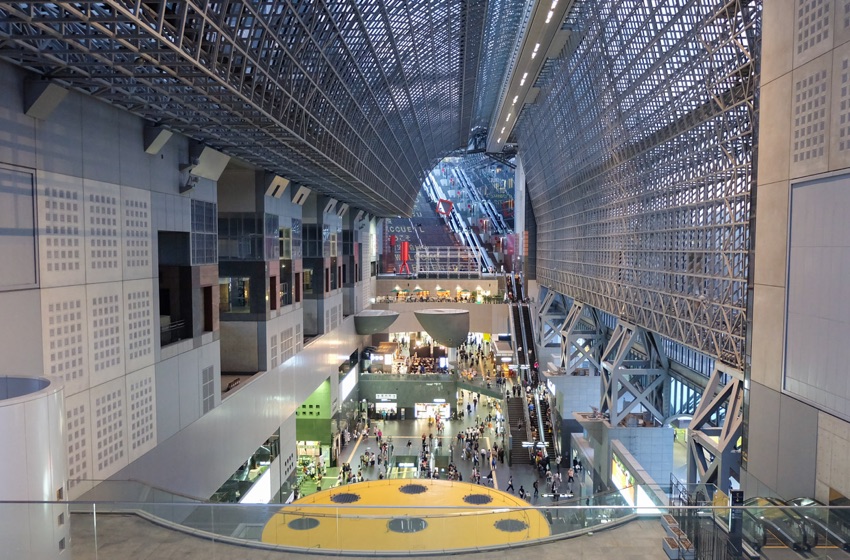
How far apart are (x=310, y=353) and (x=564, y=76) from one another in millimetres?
19129

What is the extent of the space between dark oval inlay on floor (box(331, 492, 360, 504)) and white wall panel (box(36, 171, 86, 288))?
26.8 feet

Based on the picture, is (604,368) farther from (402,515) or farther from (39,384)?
(39,384)

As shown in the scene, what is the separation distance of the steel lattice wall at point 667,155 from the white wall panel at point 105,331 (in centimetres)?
1268

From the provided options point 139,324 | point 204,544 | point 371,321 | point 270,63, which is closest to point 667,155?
point 270,63

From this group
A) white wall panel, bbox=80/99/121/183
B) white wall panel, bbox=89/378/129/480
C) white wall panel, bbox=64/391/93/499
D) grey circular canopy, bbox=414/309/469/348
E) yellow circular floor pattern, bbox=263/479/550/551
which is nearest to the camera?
yellow circular floor pattern, bbox=263/479/550/551

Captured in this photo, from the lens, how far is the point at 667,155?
21.3 meters

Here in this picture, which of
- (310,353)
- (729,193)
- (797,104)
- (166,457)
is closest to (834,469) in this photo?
(797,104)

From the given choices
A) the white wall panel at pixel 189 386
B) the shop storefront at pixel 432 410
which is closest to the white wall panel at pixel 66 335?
the white wall panel at pixel 189 386

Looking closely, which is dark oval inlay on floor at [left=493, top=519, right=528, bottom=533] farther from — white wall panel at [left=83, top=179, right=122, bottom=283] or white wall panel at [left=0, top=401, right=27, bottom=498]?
white wall panel at [left=83, top=179, right=122, bottom=283]

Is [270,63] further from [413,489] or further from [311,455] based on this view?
[311,455]

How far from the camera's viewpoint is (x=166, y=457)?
1549 cm

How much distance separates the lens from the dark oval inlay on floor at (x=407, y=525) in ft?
25.4

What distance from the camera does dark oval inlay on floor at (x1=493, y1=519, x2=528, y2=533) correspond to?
26.5 feet

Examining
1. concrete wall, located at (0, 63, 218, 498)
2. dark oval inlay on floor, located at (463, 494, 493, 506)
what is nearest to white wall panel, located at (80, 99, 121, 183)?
concrete wall, located at (0, 63, 218, 498)
